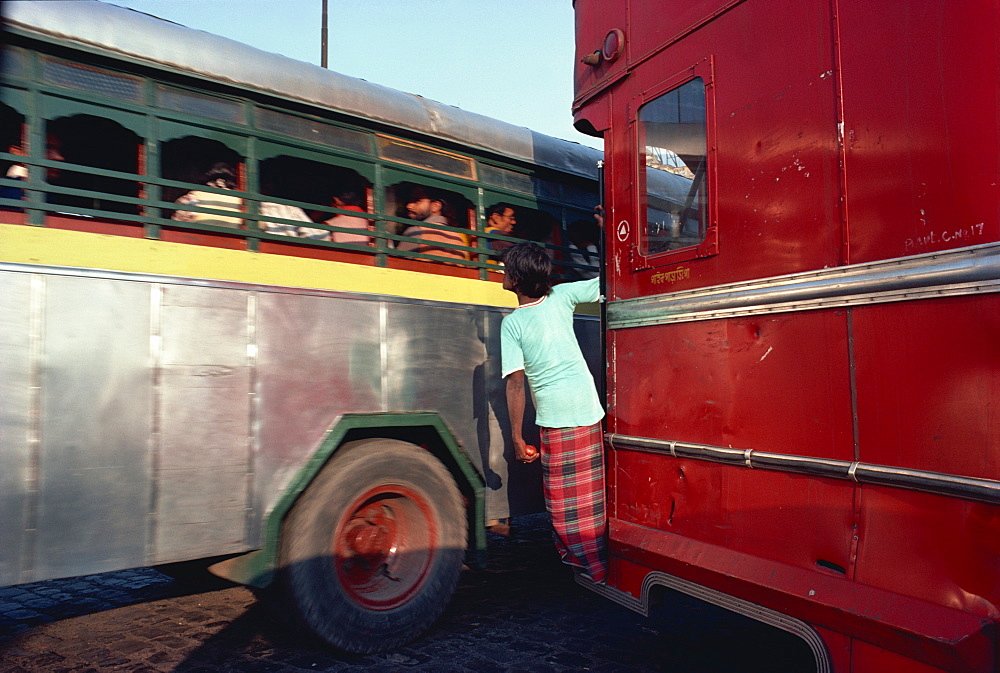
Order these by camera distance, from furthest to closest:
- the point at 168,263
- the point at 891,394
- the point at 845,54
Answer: the point at 168,263 → the point at 845,54 → the point at 891,394

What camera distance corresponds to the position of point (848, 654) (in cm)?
247

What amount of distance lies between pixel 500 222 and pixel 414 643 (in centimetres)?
286

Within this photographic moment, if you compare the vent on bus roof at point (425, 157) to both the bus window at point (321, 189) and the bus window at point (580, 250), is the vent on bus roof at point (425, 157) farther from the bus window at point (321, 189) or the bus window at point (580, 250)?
the bus window at point (580, 250)

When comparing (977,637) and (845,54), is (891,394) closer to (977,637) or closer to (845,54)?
(977,637)

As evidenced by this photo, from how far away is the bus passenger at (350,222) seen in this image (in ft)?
13.6

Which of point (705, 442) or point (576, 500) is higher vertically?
point (705, 442)

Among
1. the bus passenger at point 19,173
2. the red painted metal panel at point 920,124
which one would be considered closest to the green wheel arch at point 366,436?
the bus passenger at point 19,173

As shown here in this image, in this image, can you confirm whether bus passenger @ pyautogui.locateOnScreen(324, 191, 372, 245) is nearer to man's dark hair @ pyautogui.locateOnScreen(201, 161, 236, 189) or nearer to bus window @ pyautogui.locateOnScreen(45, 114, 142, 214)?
man's dark hair @ pyautogui.locateOnScreen(201, 161, 236, 189)

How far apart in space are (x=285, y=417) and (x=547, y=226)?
8.53ft

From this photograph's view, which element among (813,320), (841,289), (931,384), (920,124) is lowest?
(931,384)

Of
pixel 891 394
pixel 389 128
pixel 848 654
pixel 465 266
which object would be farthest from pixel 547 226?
pixel 848 654

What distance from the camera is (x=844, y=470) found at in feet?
8.34

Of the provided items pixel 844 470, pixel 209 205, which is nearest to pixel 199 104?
pixel 209 205

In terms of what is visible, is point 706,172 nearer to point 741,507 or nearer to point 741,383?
point 741,383
